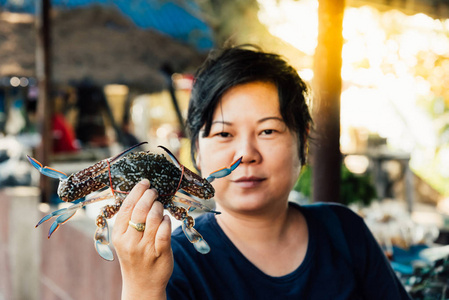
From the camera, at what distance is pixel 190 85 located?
8.66 ft

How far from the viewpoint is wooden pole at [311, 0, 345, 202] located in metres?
2.35

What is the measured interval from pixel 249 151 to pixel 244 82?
280 millimetres

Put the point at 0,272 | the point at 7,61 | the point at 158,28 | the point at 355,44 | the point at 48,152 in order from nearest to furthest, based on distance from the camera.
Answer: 1. the point at 48,152
2. the point at 7,61
3. the point at 0,272
4. the point at 158,28
5. the point at 355,44

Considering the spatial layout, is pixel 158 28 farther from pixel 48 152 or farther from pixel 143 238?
pixel 143 238

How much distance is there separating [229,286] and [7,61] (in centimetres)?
467

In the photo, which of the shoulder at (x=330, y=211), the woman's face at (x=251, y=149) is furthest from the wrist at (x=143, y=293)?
the shoulder at (x=330, y=211)

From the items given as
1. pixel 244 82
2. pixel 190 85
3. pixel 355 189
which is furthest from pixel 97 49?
pixel 244 82

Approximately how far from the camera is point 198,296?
144cm

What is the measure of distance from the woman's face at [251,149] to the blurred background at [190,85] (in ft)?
1.70

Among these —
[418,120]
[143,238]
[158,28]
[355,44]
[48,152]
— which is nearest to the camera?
[143,238]

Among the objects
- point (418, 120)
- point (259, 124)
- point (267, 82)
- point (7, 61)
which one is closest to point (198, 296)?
point (259, 124)

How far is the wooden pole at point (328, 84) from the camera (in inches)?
92.4

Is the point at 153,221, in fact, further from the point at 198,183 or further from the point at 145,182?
the point at 198,183

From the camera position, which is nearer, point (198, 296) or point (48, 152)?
point (198, 296)
